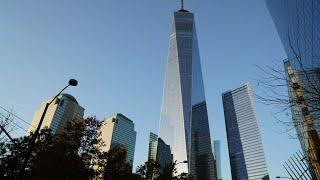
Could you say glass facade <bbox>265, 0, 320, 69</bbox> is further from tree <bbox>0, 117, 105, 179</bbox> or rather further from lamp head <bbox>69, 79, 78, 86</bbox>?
lamp head <bbox>69, 79, 78, 86</bbox>

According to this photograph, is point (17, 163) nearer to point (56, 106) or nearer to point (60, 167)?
point (60, 167)

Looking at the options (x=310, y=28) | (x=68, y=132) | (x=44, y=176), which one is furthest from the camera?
(x=310, y=28)

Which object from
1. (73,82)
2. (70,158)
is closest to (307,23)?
(70,158)

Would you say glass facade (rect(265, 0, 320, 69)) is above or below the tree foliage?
above

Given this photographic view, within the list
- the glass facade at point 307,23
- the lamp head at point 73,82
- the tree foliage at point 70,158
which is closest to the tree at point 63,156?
the tree foliage at point 70,158

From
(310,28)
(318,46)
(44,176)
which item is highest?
(310,28)

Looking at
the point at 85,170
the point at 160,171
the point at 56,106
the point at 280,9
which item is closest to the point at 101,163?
the point at 85,170

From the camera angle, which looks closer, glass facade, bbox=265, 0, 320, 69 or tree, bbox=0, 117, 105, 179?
tree, bbox=0, 117, 105, 179

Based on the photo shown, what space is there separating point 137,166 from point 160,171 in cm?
436

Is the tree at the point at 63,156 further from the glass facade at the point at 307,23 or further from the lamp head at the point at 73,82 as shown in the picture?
the glass facade at the point at 307,23

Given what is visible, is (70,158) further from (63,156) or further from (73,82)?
(73,82)

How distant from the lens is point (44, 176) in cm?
2789

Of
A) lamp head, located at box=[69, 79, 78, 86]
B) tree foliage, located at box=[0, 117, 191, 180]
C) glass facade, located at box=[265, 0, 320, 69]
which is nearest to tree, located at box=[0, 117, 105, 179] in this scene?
tree foliage, located at box=[0, 117, 191, 180]

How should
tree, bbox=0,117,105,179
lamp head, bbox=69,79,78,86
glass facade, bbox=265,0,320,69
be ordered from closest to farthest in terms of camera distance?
1. lamp head, bbox=69,79,78,86
2. tree, bbox=0,117,105,179
3. glass facade, bbox=265,0,320,69
